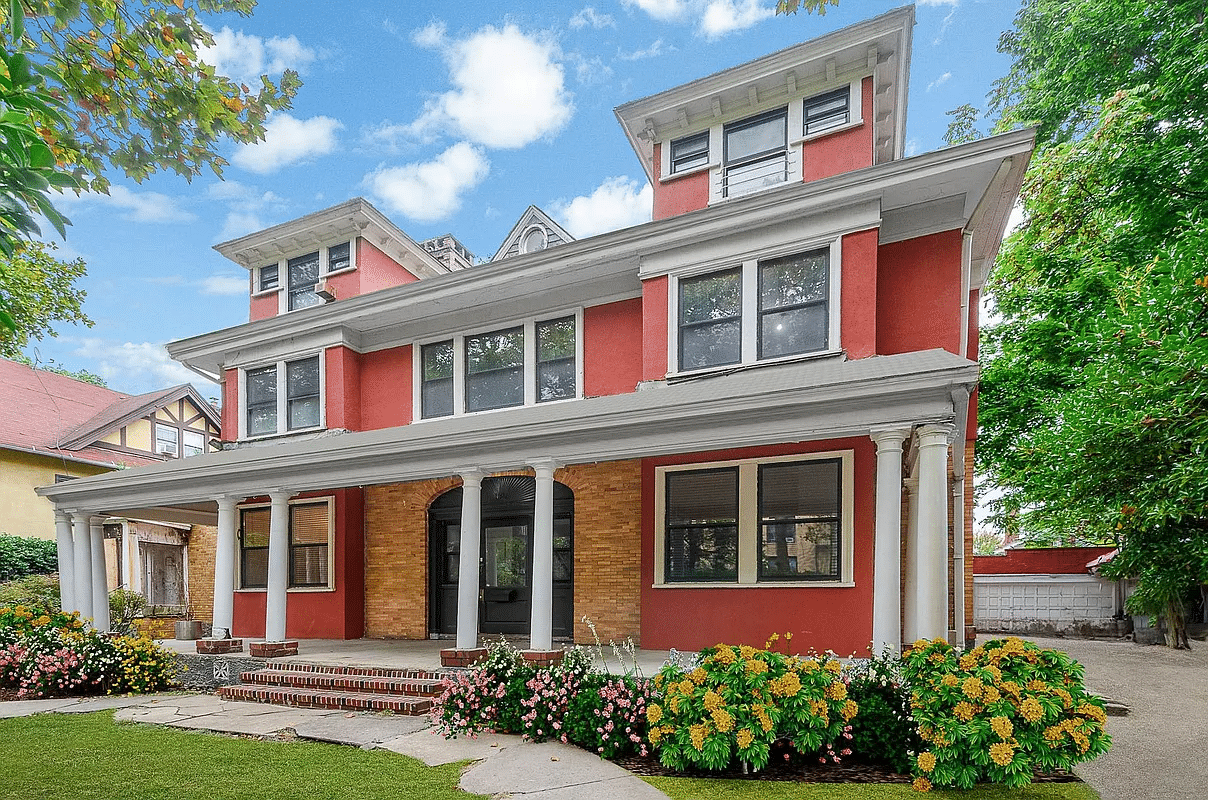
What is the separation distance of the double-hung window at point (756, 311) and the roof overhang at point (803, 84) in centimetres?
279

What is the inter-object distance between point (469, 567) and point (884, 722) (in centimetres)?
511

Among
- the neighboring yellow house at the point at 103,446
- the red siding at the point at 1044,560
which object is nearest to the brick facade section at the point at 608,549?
the neighboring yellow house at the point at 103,446

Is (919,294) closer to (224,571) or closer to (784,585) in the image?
(784,585)

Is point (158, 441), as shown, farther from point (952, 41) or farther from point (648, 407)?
point (952, 41)

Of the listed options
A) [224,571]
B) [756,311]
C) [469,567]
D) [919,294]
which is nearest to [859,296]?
[919,294]

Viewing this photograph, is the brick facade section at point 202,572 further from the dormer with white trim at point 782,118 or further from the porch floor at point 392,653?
the dormer with white trim at point 782,118

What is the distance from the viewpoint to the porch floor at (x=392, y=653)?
8.45m

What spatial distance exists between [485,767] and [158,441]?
25.3 metres

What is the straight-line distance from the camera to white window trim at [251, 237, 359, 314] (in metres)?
14.0

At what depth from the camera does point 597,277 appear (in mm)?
10945

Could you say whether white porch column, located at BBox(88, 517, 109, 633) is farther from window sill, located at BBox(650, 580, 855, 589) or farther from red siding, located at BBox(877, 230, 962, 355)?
red siding, located at BBox(877, 230, 962, 355)

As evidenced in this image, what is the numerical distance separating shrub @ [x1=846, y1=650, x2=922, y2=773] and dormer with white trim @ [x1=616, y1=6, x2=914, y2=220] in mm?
7226

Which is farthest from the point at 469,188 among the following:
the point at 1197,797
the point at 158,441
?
the point at 1197,797

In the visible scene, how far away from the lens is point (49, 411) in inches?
938
